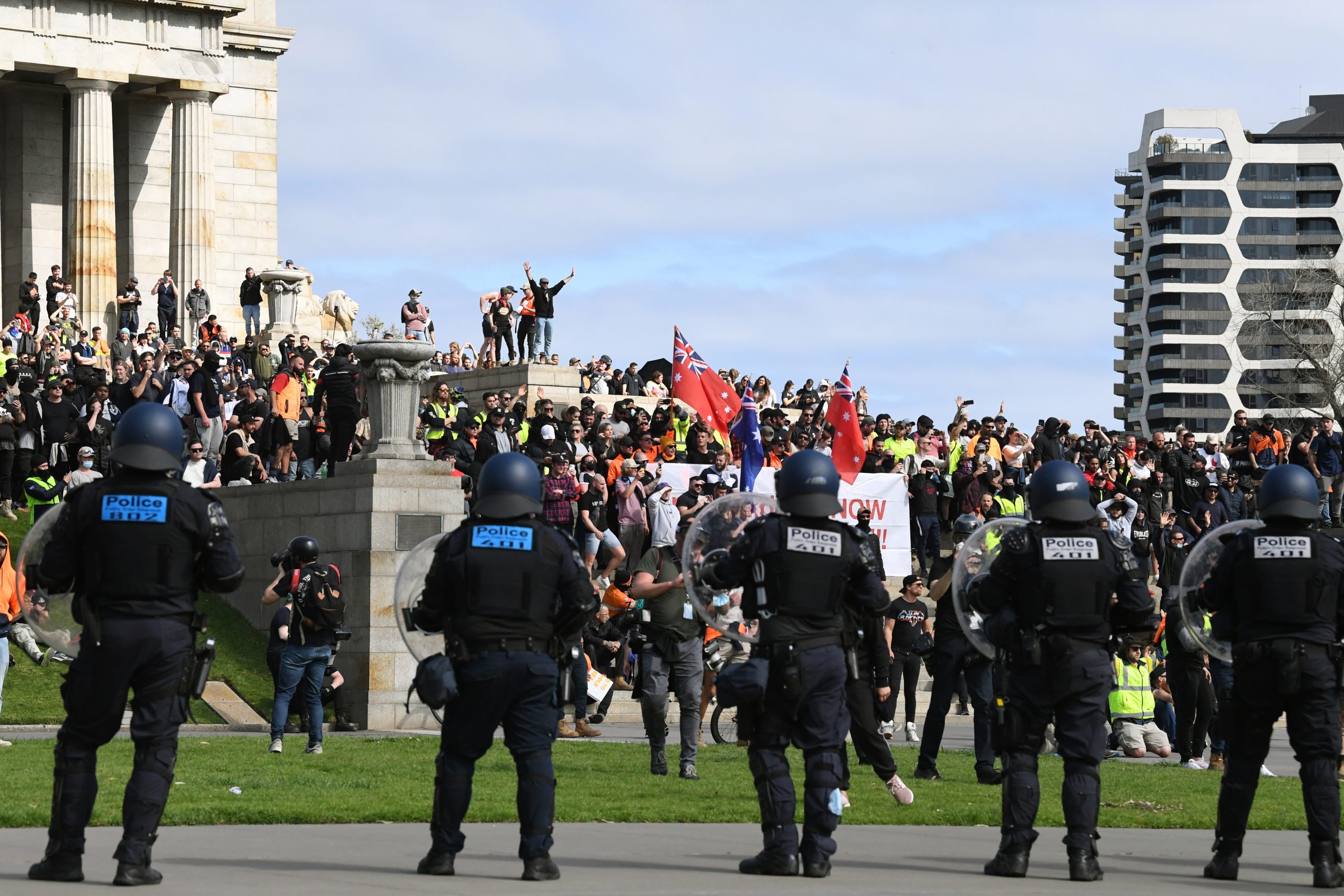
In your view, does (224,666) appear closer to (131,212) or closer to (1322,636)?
(1322,636)

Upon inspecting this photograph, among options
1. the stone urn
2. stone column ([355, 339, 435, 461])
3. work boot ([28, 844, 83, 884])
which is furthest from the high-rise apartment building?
work boot ([28, 844, 83, 884])

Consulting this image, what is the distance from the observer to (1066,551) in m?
9.55

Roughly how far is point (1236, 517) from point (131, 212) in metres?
29.3

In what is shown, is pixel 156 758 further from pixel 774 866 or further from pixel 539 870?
pixel 774 866

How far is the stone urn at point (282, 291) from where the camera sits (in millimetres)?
41219

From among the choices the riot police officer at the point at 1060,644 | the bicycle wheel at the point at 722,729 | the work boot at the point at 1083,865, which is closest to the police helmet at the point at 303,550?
the bicycle wheel at the point at 722,729

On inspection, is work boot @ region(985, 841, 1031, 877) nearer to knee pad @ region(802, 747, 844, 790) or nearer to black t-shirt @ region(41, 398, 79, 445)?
knee pad @ region(802, 747, 844, 790)

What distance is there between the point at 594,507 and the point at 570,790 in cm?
1043

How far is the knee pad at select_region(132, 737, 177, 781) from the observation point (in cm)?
855

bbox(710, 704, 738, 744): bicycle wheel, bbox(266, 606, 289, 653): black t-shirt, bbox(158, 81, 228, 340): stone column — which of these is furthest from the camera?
bbox(158, 81, 228, 340): stone column

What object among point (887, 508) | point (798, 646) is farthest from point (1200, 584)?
point (887, 508)

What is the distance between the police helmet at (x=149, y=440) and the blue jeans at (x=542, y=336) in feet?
85.8

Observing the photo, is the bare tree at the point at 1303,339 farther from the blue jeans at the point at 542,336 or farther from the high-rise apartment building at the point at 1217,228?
the blue jeans at the point at 542,336

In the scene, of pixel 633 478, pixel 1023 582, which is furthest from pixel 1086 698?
pixel 633 478
